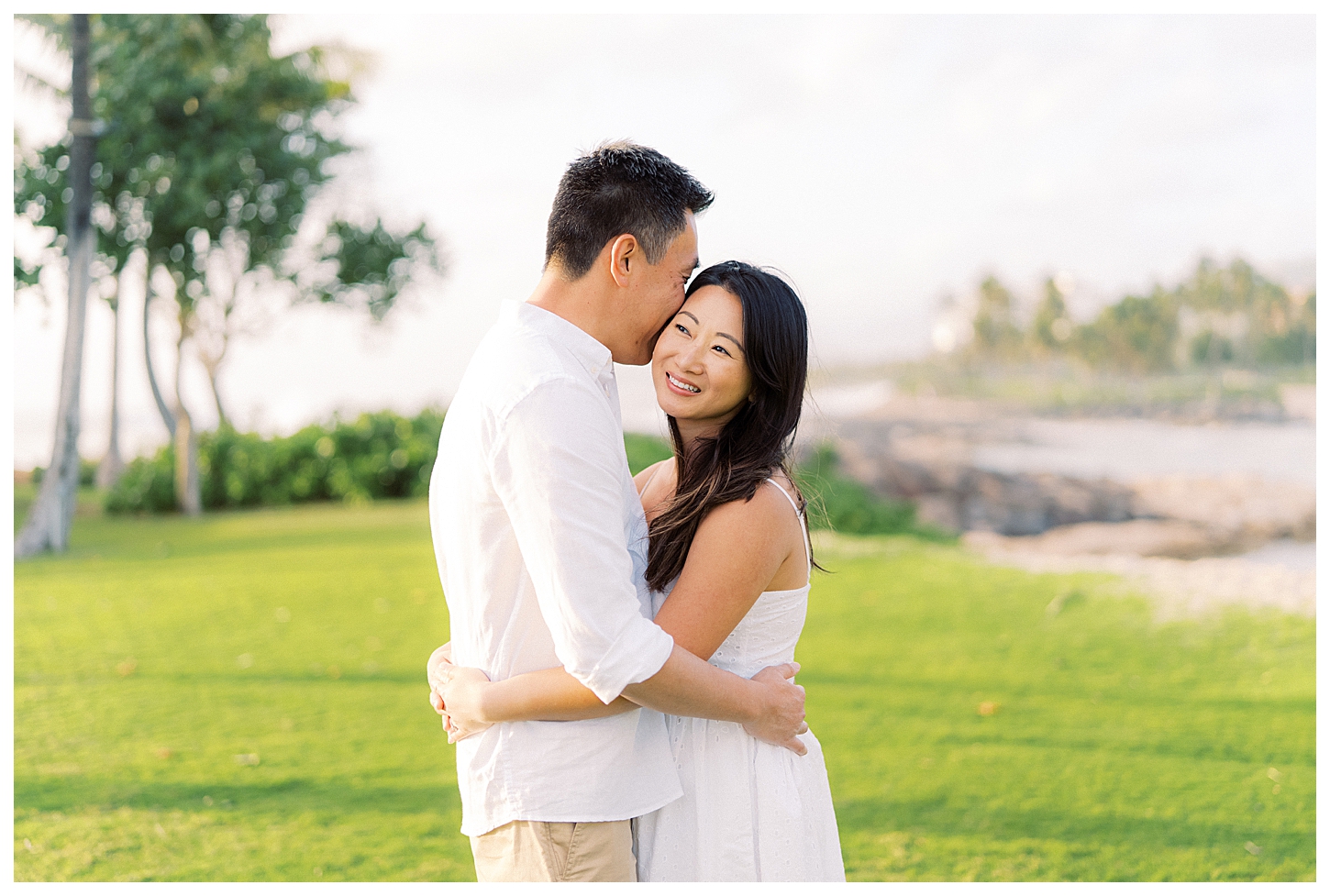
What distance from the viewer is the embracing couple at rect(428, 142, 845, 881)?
1.42 metres

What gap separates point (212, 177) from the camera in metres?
11.1

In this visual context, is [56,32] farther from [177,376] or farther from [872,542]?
[872,542]

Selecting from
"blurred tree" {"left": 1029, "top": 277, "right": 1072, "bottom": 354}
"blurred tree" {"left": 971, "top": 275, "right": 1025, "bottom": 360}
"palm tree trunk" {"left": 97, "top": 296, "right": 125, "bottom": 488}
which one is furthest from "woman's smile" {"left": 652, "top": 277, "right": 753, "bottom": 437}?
"palm tree trunk" {"left": 97, "top": 296, "right": 125, "bottom": 488}

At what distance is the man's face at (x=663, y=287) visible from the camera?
1.68 metres

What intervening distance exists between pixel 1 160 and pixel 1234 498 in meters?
11.1

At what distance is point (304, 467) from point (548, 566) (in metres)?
10.7

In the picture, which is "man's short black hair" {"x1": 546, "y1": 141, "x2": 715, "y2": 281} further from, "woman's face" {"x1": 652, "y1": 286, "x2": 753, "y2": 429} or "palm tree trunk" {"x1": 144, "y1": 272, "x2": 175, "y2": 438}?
"palm tree trunk" {"x1": 144, "y1": 272, "x2": 175, "y2": 438}

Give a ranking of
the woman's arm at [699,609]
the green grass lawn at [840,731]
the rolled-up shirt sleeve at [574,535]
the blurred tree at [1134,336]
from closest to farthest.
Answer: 1. the rolled-up shirt sleeve at [574,535]
2. the woman's arm at [699,609]
3. the green grass lawn at [840,731]
4. the blurred tree at [1134,336]

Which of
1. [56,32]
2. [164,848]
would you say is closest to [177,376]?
[56,32]

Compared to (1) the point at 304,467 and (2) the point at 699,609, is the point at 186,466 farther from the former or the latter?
(2) the point at 699,609

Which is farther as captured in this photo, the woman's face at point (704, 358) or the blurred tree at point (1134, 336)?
the blurred tree at point (1134, 336)

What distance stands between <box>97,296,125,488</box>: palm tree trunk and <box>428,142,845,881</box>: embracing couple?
14.0 meters

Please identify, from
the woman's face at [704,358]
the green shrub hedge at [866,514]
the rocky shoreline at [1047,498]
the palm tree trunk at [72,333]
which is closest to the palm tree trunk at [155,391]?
the palm tree trunk at [72,333]

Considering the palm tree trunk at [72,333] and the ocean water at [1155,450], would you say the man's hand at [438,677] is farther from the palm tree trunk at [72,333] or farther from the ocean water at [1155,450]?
the ocean water at [1155,450]
